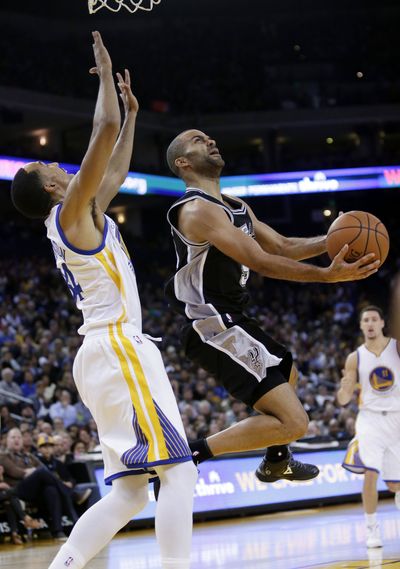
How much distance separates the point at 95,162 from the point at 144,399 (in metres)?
1.22

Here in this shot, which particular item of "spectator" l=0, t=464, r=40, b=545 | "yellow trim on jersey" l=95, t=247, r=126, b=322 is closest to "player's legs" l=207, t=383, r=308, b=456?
"yellow trim on jersey" l=95, t=247, r=126, b=322

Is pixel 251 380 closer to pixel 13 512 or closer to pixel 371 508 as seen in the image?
pixel 371 508

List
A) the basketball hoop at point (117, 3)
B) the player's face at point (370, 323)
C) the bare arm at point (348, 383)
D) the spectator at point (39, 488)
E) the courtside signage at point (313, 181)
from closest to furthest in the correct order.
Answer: the basketball hoop at point (117, 3) < the bare arm at point (348, 383) < the player's face at point (370, 323) < the spectator at point (39, 488) < the courtside signage at point (313, 181)

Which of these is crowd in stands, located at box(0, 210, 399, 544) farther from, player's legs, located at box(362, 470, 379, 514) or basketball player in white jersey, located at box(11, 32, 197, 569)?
basketball player in white jersey, located at box(11, 32, 197, 569)

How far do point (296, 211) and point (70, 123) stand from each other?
8.39 meters

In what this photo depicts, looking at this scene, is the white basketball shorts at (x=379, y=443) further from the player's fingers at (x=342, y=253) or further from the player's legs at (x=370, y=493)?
the player's fingers at (x=342, y=253)

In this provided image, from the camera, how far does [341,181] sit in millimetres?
28297

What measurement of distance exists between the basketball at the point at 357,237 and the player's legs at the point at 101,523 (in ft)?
5.93

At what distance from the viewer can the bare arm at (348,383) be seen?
927cm

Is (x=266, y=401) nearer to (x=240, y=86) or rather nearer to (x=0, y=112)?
(x=0, y=112)

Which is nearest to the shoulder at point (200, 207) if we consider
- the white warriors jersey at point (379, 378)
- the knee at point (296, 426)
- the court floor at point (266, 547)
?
the knee at point (296, 426)

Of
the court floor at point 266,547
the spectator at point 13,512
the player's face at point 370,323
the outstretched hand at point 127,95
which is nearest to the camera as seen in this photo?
the outstretched hand at point 127,95

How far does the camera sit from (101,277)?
15.8 feet

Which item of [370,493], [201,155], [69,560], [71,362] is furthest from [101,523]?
[71,362]
